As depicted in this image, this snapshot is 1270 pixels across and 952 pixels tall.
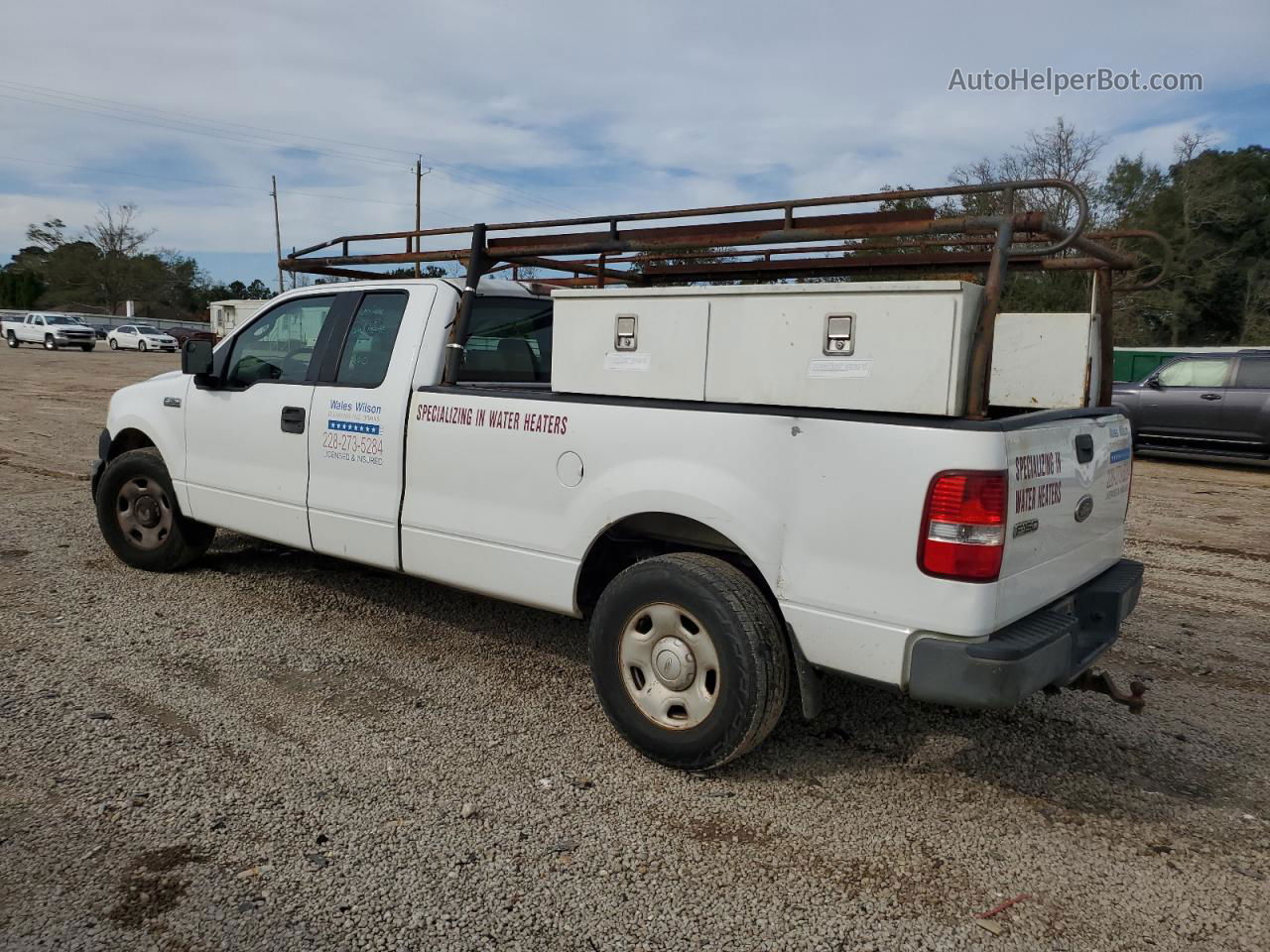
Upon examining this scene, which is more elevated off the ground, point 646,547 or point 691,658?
point 646,547

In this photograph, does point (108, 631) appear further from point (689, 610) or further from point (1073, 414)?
point (1073, 414)

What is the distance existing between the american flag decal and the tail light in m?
2.74

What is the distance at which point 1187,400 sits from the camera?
13531 mm

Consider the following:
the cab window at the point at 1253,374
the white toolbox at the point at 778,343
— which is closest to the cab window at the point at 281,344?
the white toolbox at the point at 778,343

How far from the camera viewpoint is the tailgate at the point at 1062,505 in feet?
9.87

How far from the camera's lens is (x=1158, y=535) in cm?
837

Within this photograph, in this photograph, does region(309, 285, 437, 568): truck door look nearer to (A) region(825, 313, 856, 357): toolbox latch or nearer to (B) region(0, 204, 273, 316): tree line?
(A) region(825, 313, 856, 357): toolbox latch

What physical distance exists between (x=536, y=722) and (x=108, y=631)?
2479 mm

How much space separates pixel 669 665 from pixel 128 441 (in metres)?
4.48

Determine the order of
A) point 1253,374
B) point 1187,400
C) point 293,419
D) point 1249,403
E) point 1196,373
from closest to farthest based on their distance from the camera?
point 293,419 < point 1249,403 < point 1253,374 < point 1187,400 < point 1196,373

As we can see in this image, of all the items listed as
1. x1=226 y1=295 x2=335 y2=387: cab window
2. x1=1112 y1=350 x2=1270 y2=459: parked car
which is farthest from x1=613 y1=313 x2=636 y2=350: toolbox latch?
x1=1112 y1=350 x2=1270 y2=459: parked car

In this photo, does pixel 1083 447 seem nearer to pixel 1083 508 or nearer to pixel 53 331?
pixel 1083 508

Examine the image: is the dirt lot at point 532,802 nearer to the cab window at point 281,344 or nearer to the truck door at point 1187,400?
the cab window at point 281,344

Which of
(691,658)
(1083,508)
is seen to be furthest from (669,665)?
(1083,508)
